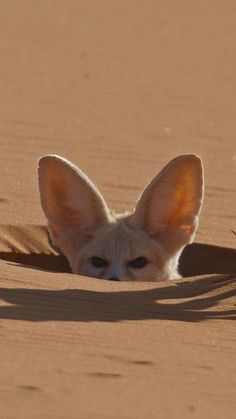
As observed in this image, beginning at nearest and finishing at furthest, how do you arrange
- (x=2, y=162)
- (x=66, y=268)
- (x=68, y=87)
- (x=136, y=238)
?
(x=136, y=238) < (x=66, y=268) < (x=2, y=162) < (x=68, y=87)

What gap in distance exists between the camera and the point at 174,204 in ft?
27.5

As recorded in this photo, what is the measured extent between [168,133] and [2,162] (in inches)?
73.9

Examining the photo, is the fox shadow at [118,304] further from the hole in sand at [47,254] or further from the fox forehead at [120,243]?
the hole in sand at [47,254]

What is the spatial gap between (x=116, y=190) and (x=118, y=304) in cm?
323

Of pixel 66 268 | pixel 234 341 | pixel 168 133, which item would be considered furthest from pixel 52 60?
pixel 234 341

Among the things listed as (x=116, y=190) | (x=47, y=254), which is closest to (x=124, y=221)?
(x=47, y=254)

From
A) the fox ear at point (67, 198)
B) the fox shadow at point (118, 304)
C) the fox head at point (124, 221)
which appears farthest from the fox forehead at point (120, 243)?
the fox shadow at point (118, 304)

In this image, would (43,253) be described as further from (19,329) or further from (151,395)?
(151,395)

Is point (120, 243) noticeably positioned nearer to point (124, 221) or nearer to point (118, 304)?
point (124, 221)

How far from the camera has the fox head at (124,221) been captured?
8141mm

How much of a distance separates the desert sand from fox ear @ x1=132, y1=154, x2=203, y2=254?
223 mm

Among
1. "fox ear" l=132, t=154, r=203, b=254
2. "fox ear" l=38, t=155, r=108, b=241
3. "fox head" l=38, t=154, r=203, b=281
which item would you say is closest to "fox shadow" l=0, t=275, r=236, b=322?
"fox head" l=38, t=154, r=203, b=281

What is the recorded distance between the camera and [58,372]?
5375 mm

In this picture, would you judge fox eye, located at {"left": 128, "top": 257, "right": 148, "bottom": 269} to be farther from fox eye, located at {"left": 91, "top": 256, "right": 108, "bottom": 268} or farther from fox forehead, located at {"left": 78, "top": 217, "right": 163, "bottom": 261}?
fox eye, located at {"left": 91, "top": 256, "right": 108, "bottom": 268}
